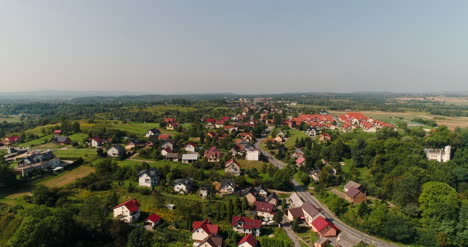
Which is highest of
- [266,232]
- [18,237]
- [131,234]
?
[18,237]

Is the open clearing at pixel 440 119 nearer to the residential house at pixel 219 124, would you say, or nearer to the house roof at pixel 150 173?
the residential house at pixel 219 124

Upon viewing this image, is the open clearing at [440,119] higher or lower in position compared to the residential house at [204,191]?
higher

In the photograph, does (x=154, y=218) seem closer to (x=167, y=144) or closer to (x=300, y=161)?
(x=167, y=144)

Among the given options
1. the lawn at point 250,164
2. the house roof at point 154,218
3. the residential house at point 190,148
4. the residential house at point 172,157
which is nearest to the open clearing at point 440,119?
the lawn at point 250,164

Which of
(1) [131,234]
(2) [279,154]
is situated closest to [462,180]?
(2) [279,154]

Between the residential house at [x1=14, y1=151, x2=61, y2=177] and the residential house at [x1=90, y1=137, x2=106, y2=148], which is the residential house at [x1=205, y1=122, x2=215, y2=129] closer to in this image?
the residential house at [x1=90, y1=137, x2=106, y2=148]

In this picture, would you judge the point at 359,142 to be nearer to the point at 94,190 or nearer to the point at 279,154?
the point at 279,154
